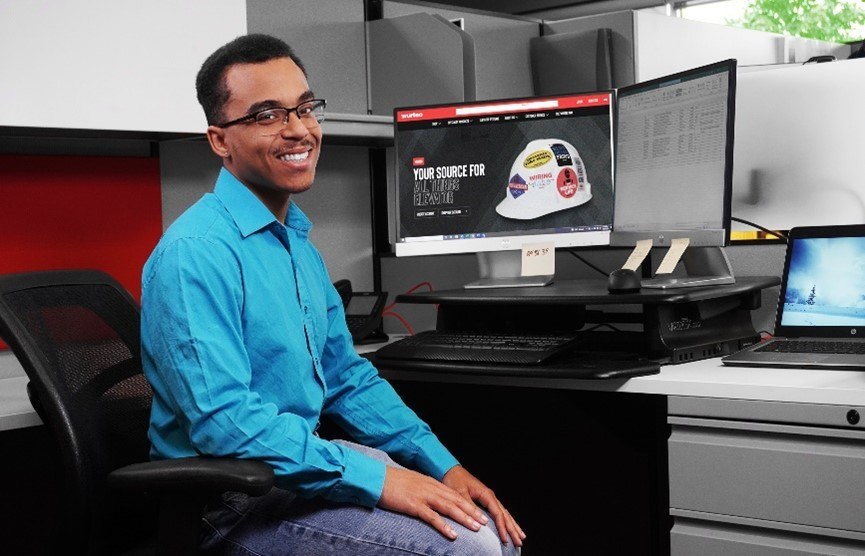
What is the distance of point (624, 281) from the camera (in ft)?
5.75

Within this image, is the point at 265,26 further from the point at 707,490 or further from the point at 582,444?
the point at 707,490

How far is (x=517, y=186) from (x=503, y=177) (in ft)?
0.13

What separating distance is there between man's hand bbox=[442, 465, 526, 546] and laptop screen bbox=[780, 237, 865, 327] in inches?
28.0

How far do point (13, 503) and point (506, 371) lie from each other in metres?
1.04

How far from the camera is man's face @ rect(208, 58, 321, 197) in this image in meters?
1.37

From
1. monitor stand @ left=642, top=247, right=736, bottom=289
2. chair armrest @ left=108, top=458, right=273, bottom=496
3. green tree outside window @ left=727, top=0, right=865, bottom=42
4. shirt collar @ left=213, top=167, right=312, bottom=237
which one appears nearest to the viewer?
chair armrest @ left=108, top=458, right=273, bottom=496

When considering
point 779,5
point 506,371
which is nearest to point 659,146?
point 506,371

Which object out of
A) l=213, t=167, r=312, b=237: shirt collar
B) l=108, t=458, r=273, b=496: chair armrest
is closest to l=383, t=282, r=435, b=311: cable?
l=213, t=167, r=312, b=237: shirt collar

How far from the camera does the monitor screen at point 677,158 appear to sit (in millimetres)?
1800

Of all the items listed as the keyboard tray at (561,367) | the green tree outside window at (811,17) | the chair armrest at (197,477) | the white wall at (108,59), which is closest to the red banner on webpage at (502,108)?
the white wall at (108,59)

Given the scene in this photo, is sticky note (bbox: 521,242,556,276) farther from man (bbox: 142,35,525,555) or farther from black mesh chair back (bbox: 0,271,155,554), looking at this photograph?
Result: black mesh chair back (bbox: 0,271,155,554)

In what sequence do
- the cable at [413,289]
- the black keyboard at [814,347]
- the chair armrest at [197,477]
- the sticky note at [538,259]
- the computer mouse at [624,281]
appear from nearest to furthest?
the chair armrest at [197,477] < the black keyboard at [814,347] < the computer mouse at [624,281] < the sticky note at [538,259] < the cable at [413,289]

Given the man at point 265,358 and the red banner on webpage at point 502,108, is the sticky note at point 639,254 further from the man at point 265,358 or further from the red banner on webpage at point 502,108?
the man at point 265,358

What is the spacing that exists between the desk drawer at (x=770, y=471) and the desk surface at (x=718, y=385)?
45mm
